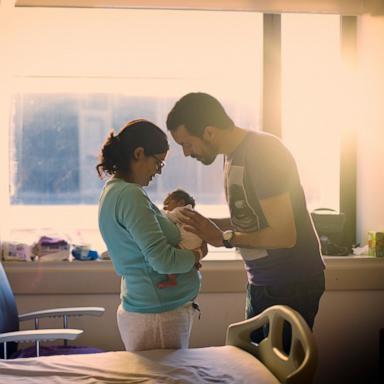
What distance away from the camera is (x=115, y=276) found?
10.5ft

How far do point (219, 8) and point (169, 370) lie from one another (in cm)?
200

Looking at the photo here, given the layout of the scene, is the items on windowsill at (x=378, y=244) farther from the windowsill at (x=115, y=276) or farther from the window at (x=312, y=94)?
the window at (x=312, y=94)

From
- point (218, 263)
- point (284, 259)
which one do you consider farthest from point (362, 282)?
point (284, 259)

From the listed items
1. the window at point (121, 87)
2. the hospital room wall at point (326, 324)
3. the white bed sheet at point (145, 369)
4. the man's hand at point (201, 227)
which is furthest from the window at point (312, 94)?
the white bed sheet at point (145, 369)

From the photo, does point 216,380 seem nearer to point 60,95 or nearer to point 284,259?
point 284,259

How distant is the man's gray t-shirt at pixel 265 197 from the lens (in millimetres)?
2100

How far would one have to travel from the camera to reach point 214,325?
329 cm

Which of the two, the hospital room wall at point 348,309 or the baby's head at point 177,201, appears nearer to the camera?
the baby's head at point 177,201

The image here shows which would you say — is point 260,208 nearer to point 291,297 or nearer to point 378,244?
point 291,297

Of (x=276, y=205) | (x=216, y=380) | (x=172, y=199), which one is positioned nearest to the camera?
(x=216, y=380)

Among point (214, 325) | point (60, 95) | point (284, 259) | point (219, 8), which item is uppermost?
point (219, 8)

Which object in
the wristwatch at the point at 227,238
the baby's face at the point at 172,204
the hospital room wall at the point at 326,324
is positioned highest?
the baby's face at the point at 172,204

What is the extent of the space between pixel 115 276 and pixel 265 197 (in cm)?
134

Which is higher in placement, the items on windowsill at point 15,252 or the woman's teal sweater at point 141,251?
the woman's teal sweater at point 141,251
